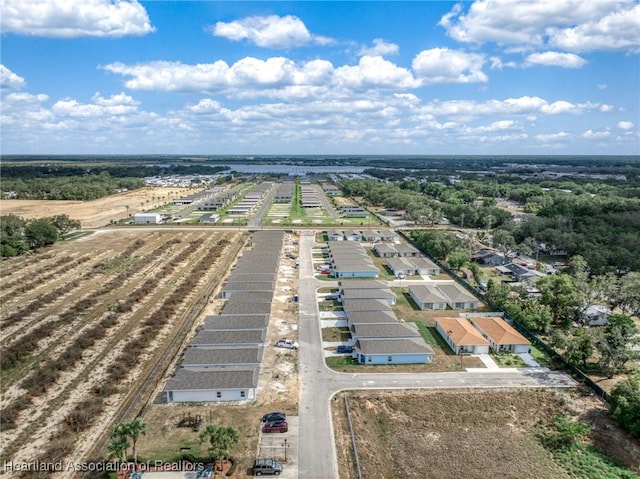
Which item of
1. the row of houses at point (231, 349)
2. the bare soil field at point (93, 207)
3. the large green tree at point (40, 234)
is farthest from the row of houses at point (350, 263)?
the bare soil field at point (93, 207)

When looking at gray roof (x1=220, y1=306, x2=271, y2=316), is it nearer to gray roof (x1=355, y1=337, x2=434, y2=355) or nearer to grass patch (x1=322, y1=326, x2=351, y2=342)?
grass patch (x1=322, y1=326, x2=351, y2=342)

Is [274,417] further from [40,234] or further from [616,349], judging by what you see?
[40,234]

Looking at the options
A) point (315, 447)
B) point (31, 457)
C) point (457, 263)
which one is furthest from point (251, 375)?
point (457, 263)

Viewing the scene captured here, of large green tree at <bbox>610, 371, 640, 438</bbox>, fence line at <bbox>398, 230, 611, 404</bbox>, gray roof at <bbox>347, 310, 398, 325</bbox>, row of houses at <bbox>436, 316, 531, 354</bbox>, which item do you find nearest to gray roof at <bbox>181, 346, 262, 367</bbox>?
gray roof at <bbox>347, 310, 398, 325</bbox>

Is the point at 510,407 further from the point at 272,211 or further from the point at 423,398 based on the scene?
the point at 272,211

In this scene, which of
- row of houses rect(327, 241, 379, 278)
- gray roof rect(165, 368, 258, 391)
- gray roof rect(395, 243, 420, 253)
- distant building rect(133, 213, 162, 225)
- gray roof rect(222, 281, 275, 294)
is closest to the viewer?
gray roof rect(165, 368, 258, 391)
